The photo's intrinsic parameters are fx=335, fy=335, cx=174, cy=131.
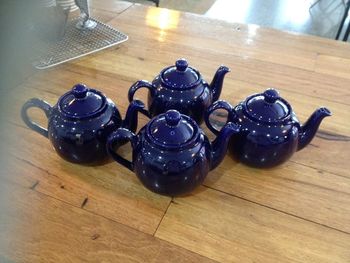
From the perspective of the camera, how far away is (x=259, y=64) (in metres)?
0.90

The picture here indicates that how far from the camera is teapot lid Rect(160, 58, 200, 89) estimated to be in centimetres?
61

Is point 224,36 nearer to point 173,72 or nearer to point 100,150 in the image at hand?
point 173,72

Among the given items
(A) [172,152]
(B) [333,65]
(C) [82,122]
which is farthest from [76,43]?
(B) [333,65]

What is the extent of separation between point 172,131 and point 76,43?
587 millimetres

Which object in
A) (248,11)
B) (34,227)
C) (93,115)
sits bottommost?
(248,11)

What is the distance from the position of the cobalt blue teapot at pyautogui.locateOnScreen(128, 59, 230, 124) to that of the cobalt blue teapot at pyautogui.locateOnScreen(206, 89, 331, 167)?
61 millimetres

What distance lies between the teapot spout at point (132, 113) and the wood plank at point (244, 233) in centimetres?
16

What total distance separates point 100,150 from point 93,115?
7 centimetres

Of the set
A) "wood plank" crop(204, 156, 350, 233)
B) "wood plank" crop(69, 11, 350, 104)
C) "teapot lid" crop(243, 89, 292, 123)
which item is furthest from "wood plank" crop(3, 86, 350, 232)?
"wood plank" crop(69, 11, 350, 104)

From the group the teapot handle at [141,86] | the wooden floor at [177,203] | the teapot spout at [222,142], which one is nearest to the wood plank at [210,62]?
the wooden floor at [177,203]

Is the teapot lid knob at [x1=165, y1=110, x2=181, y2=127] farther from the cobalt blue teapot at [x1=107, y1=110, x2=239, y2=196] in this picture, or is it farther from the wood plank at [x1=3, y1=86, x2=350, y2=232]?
the wood plank at [x1=3, y1=86, x2=350, y2=232]

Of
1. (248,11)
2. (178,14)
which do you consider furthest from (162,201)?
(248,11)

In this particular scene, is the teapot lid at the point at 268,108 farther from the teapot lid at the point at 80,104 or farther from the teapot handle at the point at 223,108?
the teapot lid at the point at 80,104

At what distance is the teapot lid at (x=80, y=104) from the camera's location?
0.55m
